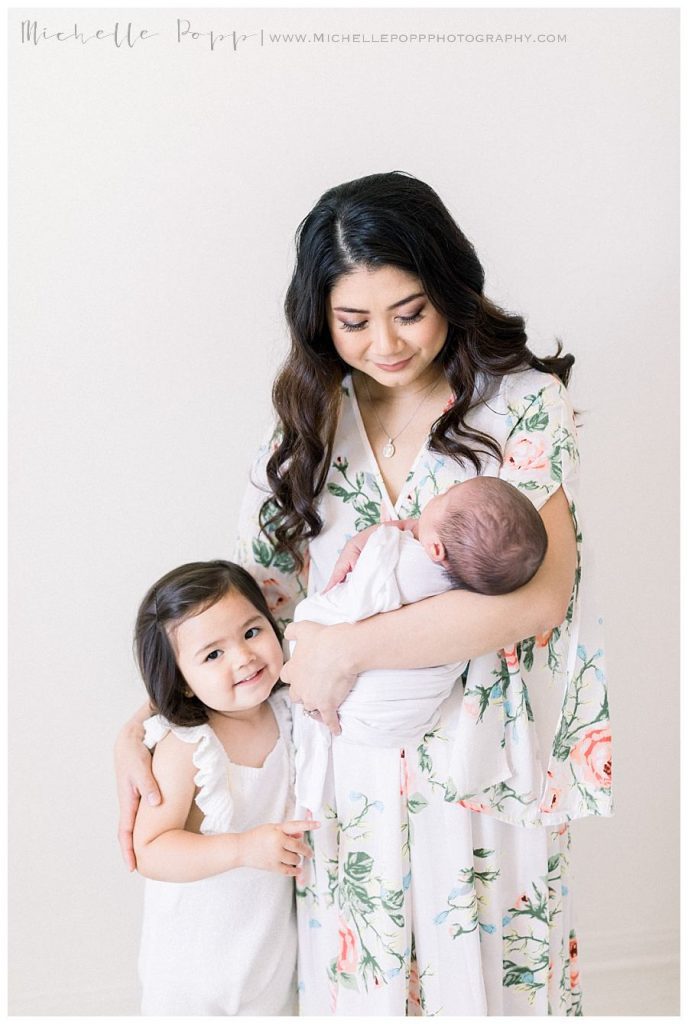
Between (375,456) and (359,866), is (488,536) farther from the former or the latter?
(359,866)

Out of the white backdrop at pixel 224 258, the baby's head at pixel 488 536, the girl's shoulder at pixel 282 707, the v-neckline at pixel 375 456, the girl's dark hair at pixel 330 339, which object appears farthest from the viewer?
the white backdrop at pixel 224 258

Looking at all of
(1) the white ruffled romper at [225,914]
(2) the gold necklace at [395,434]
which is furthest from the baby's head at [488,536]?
(1) the white ruffled romper at [225,914]

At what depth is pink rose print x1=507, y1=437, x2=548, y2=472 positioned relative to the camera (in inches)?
49.8

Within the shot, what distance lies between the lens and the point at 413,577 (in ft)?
4.00

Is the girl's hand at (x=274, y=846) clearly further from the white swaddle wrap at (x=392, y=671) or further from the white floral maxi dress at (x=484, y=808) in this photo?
Answer: the white swaddle wrap at (x=392, y=671)

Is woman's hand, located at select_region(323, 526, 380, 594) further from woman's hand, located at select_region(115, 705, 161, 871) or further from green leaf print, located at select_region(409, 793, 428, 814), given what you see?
woman's hand, located at select_region(115, 705, 161, 871)

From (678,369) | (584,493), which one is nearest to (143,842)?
(584,493)

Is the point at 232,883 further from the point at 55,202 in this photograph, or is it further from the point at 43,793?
the point at 55,202

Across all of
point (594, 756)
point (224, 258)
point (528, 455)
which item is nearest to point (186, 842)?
point (594, 756)

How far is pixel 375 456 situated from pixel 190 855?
2.10ft

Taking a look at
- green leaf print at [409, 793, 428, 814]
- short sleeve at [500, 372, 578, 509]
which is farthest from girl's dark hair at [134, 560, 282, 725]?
short sleeve at [500, 372, 578, 509]

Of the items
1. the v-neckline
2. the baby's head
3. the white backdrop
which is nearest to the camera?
the baby's head

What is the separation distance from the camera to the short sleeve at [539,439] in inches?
49.2

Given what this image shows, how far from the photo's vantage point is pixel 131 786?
56.8 inches
